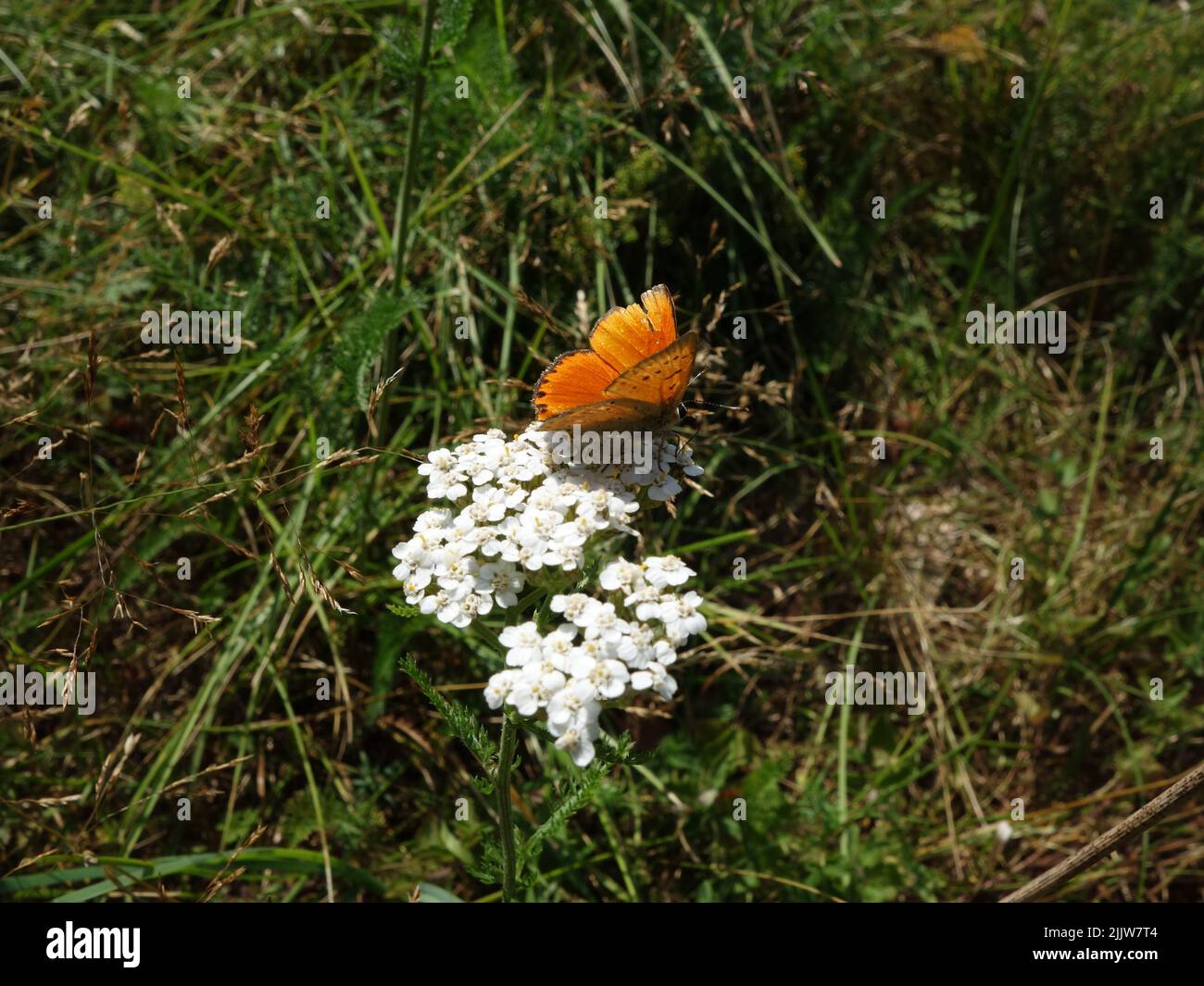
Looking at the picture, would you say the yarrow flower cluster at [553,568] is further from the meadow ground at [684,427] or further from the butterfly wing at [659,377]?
the meadow ground at [684,427]

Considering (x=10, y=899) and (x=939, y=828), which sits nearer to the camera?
(x=10, y=899)

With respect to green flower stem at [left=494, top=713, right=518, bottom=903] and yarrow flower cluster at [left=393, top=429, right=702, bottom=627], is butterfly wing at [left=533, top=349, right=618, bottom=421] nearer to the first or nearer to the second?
yarrow flower cluster at [left=393, top=429, right=702, bottom=627]

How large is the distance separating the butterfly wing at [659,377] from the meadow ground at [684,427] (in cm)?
77

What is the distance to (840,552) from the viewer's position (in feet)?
14.5

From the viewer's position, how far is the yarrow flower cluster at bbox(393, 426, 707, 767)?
230 cm

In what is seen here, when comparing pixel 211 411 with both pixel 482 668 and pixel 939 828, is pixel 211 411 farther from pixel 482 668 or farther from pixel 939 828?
pixel 939 828

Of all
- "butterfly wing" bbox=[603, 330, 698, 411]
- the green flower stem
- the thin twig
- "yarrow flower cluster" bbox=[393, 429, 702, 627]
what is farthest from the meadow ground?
the thin twig

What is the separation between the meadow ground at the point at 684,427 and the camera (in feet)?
12.3

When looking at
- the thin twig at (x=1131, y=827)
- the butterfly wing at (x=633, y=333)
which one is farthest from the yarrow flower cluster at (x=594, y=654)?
the thin twig at (x=1131, y=827)

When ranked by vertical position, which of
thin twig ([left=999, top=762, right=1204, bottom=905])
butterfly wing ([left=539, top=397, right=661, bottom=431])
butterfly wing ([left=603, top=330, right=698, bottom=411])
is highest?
butterfly wing ([left=603, top=330, right=698, bottom=411])

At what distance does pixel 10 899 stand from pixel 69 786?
497 mm

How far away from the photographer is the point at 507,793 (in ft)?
8.00

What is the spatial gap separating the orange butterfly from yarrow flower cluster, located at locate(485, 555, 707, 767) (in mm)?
426

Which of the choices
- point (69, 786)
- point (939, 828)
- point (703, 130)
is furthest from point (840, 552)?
point (69, 786)
